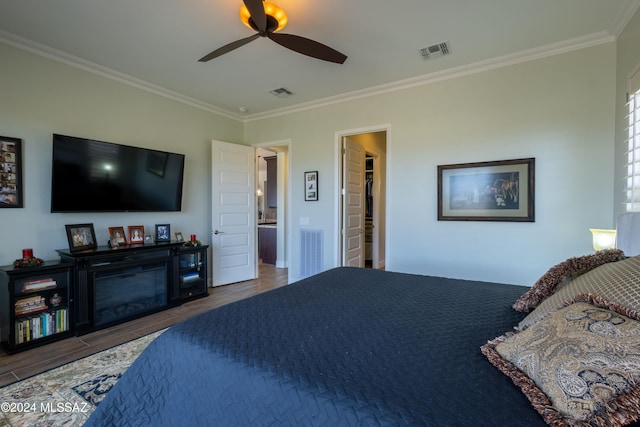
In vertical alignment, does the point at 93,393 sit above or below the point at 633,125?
below

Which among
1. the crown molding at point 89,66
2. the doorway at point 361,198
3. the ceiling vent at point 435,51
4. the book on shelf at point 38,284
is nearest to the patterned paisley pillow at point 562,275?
the ceiling vent at point 435,51

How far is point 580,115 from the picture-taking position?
2875 mm

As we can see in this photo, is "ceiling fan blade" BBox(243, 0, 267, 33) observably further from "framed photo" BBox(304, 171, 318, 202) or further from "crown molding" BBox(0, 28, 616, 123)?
"framed photo" BBox(304, 171, 318, 202)

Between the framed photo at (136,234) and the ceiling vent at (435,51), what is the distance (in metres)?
3.77

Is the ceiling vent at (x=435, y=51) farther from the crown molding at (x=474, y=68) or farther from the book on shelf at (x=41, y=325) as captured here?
the book on shelf at (x=41, y=325)

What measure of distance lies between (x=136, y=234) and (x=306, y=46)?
2.93 meters

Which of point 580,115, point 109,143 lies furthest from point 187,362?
point 580,115

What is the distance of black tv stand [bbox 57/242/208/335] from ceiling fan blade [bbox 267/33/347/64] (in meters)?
2.62

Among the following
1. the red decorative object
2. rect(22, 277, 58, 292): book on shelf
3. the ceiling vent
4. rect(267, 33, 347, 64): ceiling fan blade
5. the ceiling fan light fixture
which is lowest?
rect(22, 277, 58, 292): book on shelf

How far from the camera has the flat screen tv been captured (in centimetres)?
306

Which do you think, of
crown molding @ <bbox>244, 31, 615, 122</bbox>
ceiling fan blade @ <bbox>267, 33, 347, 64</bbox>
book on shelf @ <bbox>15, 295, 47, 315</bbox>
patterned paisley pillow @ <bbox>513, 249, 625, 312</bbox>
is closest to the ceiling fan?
ceiling fan blade @ <bbox>267, 33, 347, 64</bbox>

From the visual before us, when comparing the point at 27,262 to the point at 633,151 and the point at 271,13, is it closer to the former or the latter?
the point at 271,13

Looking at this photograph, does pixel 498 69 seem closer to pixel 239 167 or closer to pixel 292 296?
pixel 292 296

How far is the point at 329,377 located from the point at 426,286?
1.22m
